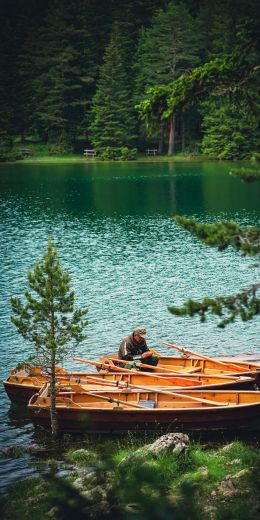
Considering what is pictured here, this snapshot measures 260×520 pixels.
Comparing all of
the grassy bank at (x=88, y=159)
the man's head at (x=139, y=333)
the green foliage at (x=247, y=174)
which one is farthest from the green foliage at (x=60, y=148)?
the green foliage at (x=247, y=174)

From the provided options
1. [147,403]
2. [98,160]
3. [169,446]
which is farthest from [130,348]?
[98,160]

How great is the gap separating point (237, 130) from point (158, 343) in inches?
3072

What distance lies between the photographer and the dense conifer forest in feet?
342

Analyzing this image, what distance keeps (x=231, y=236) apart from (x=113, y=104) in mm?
96419

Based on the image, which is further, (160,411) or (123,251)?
(123,251)

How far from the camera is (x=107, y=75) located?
10594cm

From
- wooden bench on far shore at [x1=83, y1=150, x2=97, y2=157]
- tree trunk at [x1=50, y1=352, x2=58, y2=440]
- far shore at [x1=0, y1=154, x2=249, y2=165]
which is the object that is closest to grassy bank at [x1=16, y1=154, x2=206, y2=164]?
far shore at [x1=0, y1=154, x2=249, y2=165]

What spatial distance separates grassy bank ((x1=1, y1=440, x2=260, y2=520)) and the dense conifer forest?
273 ft

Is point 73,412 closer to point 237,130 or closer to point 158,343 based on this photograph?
point 158,343

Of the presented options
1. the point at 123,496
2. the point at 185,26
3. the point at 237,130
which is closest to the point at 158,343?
the point at 123,496

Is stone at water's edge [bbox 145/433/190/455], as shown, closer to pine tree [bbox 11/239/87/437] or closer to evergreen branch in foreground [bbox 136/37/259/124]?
pine tree [bbox 11/239/87/437]

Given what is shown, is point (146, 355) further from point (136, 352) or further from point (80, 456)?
point (80, 456)

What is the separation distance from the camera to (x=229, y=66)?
42.4 ft

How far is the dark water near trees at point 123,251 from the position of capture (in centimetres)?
2912
